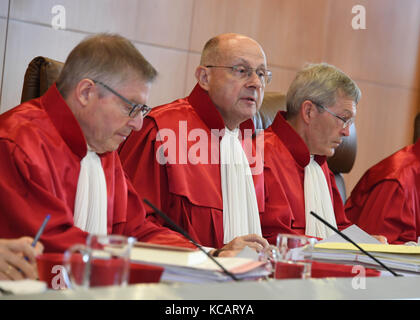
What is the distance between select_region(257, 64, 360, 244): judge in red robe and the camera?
314 cm

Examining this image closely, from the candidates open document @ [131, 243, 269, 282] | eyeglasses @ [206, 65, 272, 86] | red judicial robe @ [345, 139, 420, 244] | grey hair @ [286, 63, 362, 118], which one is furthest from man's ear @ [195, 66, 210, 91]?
open document @ [131, 243, 269, 282]

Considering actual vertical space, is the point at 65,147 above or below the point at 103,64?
below

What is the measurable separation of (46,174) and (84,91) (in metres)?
0.30

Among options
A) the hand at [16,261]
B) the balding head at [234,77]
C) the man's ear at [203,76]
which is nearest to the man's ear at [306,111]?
the balding head at [234,77]

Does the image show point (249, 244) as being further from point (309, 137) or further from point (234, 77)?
point (309, 137)

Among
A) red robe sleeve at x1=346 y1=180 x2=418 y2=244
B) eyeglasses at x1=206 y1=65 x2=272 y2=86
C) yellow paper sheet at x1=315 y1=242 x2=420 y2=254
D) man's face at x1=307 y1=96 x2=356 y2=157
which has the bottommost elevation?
red robe sleeve at x1=346 y1=180 x2=418 y2=244

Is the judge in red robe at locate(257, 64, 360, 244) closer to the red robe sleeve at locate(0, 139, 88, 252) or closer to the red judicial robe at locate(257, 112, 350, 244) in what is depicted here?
the red judicial robe at locate(257, 112, 350, 244)

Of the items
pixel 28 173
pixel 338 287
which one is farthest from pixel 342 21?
pixel 338 287

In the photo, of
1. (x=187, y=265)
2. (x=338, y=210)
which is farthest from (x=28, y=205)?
(x=338, y=210)

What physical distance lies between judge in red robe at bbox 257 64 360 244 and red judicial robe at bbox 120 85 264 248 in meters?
0.42

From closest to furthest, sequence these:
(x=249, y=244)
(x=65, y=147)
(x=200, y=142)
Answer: (x=65, y=147) < (x=249, y=244) < (x=200, y=142)

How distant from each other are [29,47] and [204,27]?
50.2 inches

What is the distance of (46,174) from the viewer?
1.86 metres
